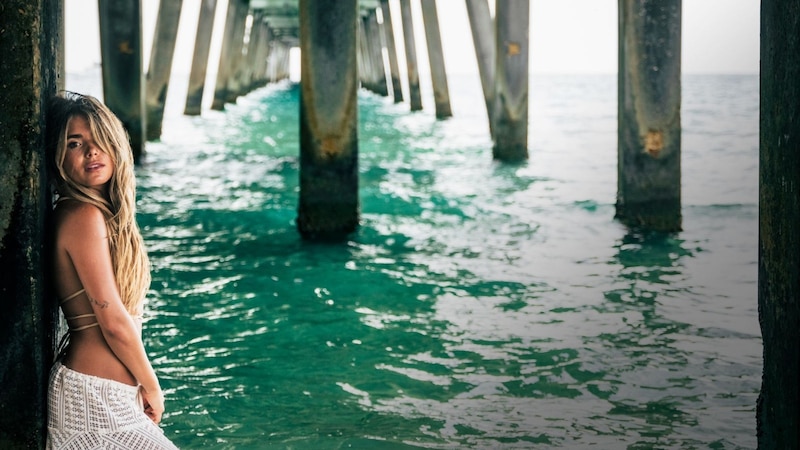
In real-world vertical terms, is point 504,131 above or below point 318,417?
above

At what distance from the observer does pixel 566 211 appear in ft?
26.4

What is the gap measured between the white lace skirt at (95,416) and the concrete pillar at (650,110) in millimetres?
4775

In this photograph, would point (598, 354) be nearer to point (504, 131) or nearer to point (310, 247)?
point (310, 247)

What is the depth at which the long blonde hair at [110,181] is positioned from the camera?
6.36 feet

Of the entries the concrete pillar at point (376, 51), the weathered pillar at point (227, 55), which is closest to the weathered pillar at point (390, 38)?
the concrete pillar at point (376, 51)

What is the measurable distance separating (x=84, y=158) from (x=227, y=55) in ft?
63.0

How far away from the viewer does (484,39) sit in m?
11.7

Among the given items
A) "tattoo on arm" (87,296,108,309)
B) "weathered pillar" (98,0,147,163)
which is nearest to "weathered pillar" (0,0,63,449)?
"tattoo on arm" (87,296,108,309)

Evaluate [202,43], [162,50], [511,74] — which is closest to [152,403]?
[511,74]

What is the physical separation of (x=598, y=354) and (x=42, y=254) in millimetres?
2543

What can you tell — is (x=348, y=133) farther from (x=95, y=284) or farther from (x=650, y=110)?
(x=95, y=284)

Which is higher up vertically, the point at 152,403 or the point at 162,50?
the point at 162,50

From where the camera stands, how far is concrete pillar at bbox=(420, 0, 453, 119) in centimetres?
1576

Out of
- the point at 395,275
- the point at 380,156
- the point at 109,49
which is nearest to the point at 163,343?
the point at 395,275
